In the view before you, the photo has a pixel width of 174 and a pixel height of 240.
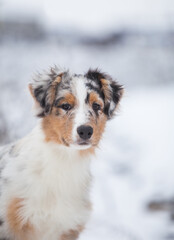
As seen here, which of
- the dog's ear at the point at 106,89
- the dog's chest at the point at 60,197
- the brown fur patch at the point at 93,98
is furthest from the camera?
the dog's ear at the point at 106,89

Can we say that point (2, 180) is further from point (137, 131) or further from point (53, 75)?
point (137, 131)

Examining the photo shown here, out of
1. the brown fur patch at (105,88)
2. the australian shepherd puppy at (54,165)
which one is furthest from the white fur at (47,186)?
the brown fur patch at (105,88)

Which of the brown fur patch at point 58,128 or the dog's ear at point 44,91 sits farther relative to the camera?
the dog's ear at point 44,91

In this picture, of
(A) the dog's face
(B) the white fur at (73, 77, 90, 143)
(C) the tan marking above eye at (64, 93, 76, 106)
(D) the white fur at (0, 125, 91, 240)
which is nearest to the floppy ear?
(A) the dog's face

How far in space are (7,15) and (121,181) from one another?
5.28 meters

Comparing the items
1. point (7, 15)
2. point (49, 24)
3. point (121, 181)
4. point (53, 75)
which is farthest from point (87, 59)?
point (53, 75)

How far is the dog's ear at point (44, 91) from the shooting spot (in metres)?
3.90

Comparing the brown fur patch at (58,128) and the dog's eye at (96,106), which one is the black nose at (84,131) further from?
the dog's eye at (96,106)

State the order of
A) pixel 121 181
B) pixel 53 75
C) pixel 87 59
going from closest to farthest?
pixel 53 75 → pixel 121 181 → pixel 87 59

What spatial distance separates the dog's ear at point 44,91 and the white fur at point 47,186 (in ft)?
0.77

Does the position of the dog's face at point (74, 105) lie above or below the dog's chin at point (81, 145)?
above

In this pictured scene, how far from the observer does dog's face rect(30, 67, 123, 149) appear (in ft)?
12.0

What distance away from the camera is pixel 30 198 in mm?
3820

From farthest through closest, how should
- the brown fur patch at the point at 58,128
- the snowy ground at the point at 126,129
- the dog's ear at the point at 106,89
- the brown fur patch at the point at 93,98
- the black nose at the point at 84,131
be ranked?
the snowy ground at the point at 126,129, the dog's ear at the point at 106,89, the brown fur patch at the point at 93,98, the brown fur patch at the point at 58,128, the black nose at the point at 84,131
